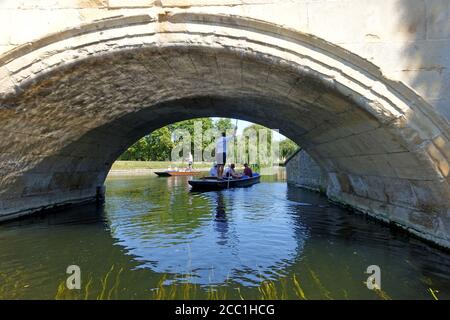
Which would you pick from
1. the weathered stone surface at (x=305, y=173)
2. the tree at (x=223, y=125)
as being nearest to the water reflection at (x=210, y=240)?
the weathered stone surface at (x=305, y=173)

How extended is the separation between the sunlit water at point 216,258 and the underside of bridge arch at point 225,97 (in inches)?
33.1

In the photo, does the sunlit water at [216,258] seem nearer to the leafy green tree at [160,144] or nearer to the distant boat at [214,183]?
the distant boat at [214,183]

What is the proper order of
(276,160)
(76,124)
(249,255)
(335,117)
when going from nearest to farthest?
(249,255) < (335,117) < (76,124) < (276,160)

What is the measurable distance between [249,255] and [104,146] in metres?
6.06

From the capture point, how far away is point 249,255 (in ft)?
→ 17.7

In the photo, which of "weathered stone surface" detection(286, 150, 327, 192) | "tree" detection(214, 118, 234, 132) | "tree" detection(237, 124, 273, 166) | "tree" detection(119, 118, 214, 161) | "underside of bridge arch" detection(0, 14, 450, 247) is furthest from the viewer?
"tree" detection(214, 118, 234, 132)

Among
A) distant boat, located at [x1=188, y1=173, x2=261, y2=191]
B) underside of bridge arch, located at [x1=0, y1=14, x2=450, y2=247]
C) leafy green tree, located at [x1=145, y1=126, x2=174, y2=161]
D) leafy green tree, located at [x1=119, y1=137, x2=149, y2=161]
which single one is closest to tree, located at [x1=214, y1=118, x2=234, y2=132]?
leafy green tree, located at [x1=145, y1=126, x2=174, y2=161]

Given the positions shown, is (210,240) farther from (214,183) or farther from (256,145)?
(256,145)

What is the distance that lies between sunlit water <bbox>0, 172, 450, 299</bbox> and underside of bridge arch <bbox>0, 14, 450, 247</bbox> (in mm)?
842

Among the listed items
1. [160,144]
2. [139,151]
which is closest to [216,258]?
[160,144]

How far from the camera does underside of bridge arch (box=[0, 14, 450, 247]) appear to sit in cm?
454

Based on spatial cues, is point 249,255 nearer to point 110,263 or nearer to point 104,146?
point 110,263

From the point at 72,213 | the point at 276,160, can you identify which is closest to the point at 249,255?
the point at 72,213

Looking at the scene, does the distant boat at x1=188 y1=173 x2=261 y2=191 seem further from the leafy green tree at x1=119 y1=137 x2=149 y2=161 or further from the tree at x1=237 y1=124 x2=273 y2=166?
the leafy green tree at x1=119 y1=137 x2=149 y2=161
